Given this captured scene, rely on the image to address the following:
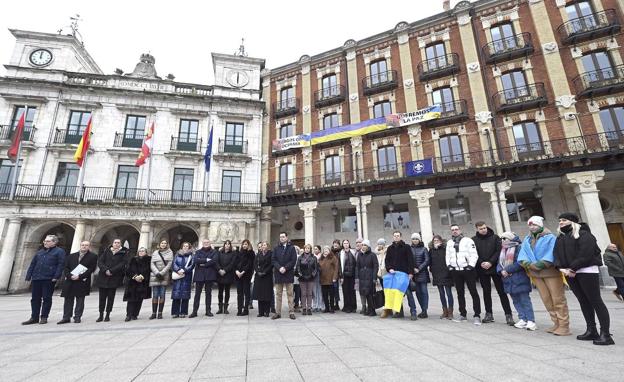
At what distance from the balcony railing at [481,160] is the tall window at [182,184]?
5.11 meters

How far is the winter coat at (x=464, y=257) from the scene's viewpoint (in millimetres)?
5914

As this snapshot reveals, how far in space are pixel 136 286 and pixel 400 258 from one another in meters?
6.56

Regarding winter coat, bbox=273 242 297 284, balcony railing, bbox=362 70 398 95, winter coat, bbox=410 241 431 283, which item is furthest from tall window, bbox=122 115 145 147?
winter coat, bbox=410 241 431 283

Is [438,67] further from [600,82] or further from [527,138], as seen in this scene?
[600,82]

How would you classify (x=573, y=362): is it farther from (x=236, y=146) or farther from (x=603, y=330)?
(x=236, y=146)

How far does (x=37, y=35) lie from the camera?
59.6 feet

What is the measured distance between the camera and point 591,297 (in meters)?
4.17

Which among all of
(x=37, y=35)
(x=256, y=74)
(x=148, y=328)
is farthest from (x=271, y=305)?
(x=37, y=35)

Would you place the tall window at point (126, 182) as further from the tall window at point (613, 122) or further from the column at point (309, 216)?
the tall window at point (613, 122)

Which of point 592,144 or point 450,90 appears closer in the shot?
point 592,144

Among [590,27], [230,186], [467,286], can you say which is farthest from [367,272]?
[590,27]

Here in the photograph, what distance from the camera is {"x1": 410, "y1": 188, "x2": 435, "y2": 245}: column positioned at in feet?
47.9

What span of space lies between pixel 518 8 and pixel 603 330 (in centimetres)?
1879

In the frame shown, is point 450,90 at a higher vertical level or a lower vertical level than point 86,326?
higher
